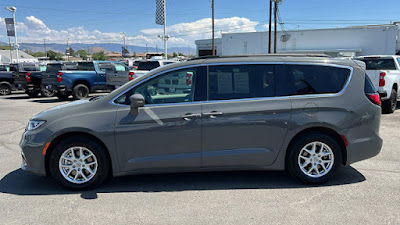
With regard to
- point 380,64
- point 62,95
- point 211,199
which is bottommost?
point 211,199

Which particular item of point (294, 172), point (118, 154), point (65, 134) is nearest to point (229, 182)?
point (294, 172)

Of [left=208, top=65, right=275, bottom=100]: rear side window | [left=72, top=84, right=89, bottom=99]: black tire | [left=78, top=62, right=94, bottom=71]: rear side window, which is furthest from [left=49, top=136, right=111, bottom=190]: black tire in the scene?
[left=78, top=62, right=94, bottom=71]: rear side window

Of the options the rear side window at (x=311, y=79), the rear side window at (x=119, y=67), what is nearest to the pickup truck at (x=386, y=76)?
the rear side window at (x=311, y=79)

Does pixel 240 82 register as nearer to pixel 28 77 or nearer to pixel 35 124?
pixel 35 124

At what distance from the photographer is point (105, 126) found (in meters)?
4.14

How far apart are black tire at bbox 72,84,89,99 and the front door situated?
1162 centimetres

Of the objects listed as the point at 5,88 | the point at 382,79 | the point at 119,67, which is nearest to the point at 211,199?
the point at 382,79

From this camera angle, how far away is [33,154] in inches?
165

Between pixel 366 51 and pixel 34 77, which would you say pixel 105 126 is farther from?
pixel 366 51

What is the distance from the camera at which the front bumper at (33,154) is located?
13.6ft

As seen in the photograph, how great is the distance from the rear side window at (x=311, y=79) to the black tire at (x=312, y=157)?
2.08ft

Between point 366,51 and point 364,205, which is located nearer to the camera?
point 364,205

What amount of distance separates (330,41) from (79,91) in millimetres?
32979

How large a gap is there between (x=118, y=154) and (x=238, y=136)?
1.61 metres
